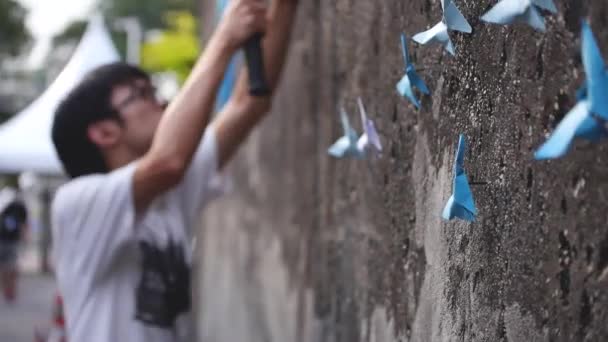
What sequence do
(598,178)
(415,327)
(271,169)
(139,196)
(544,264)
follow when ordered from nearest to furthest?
(598,178) < (544,264) < (415,327) < (139,196) < (271,169)

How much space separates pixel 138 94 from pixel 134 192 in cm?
42

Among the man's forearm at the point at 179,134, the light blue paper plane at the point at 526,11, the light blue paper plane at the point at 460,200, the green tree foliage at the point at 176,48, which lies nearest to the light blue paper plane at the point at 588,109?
the light blue paper plane at the point at 526,11

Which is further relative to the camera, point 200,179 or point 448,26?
point 200,179

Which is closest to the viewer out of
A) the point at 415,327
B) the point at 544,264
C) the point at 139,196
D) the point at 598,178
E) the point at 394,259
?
the point at 598,178

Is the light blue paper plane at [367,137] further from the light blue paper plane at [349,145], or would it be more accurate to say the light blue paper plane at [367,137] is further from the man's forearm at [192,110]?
the man's forearm at [192,110]

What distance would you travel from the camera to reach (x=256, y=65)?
9.75ft

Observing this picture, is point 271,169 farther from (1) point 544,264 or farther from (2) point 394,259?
(1) point 544,264

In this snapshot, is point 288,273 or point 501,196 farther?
point 288,273

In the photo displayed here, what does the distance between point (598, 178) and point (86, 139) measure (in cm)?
209

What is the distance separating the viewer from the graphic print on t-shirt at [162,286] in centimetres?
283

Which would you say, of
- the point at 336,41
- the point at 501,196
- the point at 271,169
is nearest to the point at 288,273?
the point at 271,169

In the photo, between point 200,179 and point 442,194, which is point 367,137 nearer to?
point 442,194

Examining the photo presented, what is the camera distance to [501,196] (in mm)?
1634

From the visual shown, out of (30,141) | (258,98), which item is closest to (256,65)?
(258,98)
